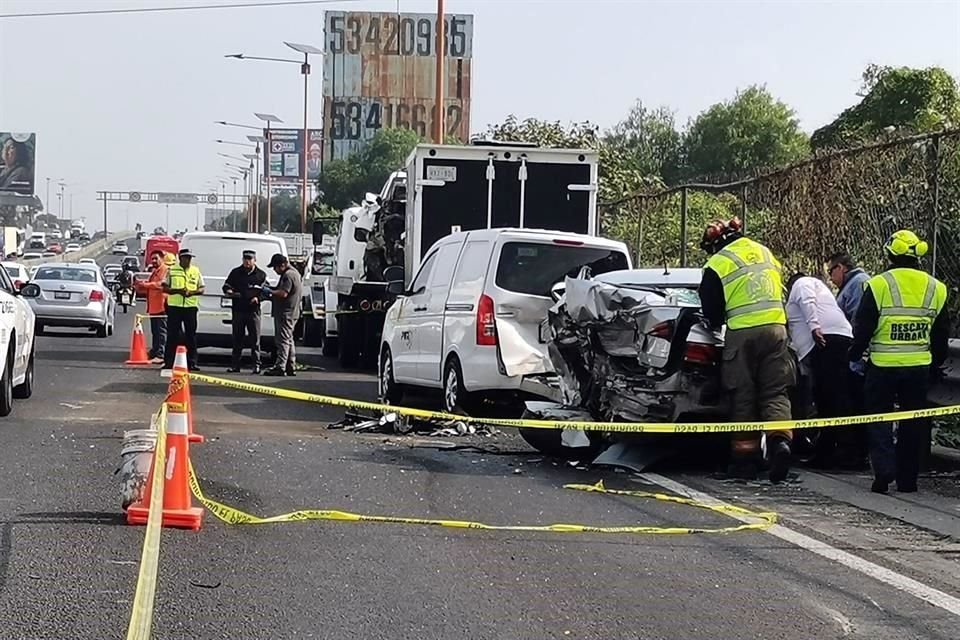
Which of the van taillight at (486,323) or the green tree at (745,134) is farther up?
the green tree at (745,134)

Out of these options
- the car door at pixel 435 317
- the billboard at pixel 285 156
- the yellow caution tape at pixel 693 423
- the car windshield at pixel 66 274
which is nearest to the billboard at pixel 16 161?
the billboard at pixel 285 156

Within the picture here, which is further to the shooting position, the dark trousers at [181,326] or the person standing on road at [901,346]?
the dark trousers at [181,326]

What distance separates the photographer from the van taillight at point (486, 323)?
12.4 m

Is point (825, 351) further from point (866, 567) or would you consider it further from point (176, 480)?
point (176, 480)

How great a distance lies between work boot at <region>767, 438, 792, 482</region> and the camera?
984cm

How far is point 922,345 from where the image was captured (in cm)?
950

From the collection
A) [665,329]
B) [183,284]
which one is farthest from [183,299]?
[665,329]

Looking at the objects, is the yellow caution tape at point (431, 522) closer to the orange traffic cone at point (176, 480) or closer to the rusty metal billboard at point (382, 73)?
the orange traffic cone at point (176, 480)

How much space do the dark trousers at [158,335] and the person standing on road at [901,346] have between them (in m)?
13.2

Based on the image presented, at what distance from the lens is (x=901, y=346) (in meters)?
9.51

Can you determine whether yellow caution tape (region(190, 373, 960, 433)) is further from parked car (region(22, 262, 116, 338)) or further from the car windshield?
the car windshield

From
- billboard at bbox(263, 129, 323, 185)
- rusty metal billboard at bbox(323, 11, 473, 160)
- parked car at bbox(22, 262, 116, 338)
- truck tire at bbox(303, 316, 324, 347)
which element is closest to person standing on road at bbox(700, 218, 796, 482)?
truck tire at bbox(303, 316, 324, 347)

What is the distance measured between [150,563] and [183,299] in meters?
14.0

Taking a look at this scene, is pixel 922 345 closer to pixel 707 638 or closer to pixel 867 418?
pixel 867 418
